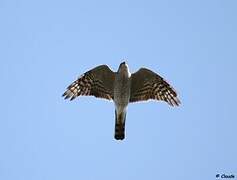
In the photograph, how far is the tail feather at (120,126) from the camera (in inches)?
368

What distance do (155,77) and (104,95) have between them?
179 cm

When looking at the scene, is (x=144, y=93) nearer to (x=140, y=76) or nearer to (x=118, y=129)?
(x=140, y=76)

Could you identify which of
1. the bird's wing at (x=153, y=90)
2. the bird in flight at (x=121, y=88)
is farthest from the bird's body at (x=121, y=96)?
the bird's wing at (x=153, y=90)

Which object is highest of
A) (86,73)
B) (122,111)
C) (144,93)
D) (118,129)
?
(86,73)

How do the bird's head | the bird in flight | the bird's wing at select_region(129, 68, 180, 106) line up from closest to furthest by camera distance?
the bird's head
the bird in flight
the bird's wing at select_region(129, 68, 180, 106)

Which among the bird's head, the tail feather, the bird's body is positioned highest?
the bird's head

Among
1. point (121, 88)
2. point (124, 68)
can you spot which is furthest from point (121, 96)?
point (124, 68)

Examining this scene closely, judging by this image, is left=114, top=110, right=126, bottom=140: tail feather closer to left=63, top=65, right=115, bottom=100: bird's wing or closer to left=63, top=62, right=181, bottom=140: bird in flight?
left=63, top=62, right=181, bottom=140: bird in flight

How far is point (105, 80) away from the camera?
9.89 meters

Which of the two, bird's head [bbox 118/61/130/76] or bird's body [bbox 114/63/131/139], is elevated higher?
bird's head [bbox 118/61/130/76]

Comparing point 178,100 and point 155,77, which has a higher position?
point 155,77

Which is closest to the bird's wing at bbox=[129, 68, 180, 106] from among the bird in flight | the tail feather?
the bird in flight

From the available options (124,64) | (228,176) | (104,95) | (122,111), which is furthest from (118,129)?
(228,176)

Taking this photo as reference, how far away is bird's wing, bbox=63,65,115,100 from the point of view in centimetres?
988
